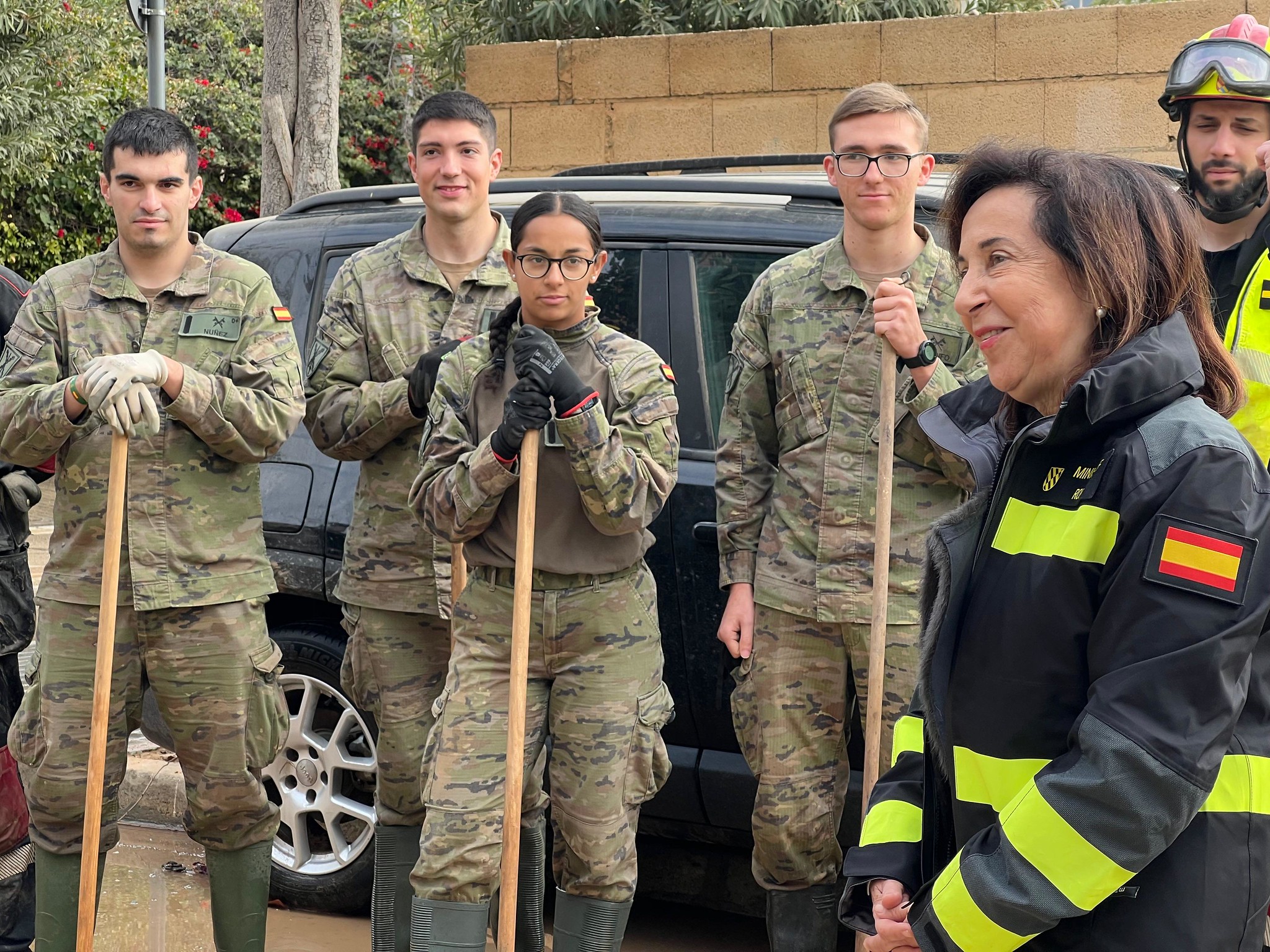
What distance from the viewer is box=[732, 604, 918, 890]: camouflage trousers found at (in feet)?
11.5

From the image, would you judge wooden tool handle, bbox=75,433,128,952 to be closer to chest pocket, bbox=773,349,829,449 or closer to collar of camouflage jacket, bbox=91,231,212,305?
collar of camouflage jacket, bbox=91,231,212,305

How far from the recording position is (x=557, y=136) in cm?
925

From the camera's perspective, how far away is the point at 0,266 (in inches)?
177

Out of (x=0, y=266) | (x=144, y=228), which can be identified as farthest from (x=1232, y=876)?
(x=0, y=266)

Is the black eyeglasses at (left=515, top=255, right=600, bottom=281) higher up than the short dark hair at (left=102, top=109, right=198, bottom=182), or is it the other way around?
the short dark hair at (left=102, top=109, right=198, bottom=182)

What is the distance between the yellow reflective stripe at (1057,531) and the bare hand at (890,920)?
0.51m

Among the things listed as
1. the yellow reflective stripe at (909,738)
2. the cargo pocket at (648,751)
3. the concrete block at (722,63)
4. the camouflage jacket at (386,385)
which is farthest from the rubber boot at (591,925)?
the concrete block at (722,63)

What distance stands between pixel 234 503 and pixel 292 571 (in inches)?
24.2

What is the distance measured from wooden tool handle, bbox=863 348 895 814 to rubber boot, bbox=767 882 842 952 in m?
0.40

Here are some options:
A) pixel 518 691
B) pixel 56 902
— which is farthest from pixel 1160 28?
pixel 56 902

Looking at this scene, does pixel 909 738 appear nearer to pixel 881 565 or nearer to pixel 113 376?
pixel 881 565

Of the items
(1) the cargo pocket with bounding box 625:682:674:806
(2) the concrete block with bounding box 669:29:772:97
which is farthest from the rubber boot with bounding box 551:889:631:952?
(2) the concrete block with bounding box 669:29:772:97

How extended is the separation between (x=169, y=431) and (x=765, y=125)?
229 inches

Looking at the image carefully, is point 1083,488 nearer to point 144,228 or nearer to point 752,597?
point 752,597
